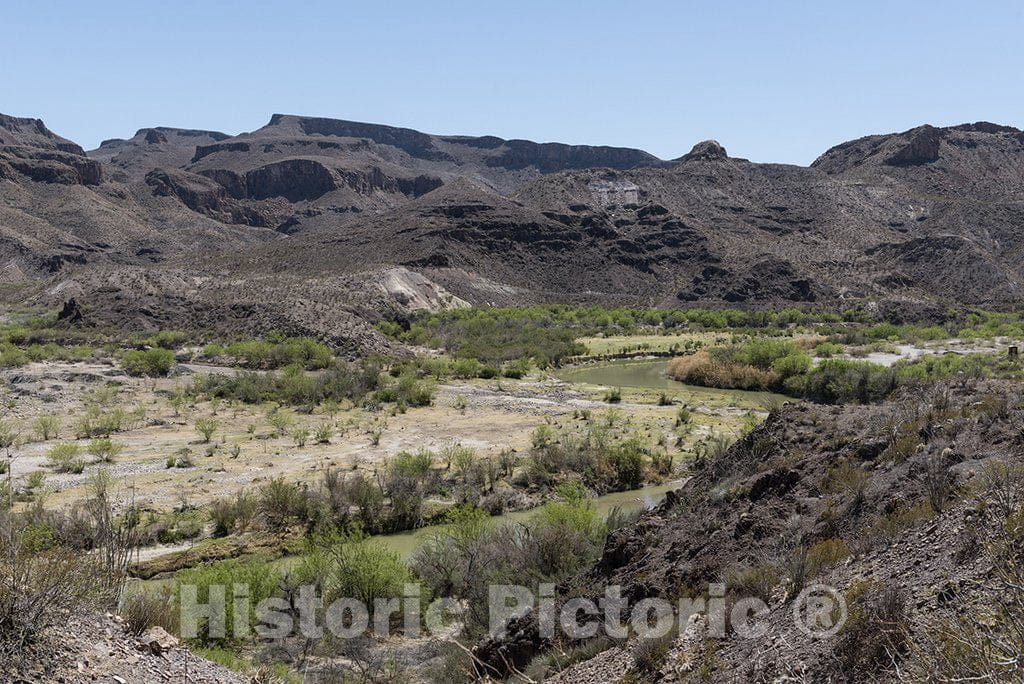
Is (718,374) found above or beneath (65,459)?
above

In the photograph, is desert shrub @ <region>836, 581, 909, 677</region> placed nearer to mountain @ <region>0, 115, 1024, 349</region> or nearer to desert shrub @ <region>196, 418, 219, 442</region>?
desert shrub @ <region>196, 418, 219, 442</region>

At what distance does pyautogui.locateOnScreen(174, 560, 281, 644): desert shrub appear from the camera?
38.2ft

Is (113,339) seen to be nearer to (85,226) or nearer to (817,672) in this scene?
(817,672)

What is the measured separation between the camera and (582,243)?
369ft

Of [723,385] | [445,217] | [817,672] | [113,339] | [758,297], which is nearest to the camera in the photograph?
[817,672]

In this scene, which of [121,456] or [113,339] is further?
[113,339]

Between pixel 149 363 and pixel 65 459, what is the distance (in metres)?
23.2

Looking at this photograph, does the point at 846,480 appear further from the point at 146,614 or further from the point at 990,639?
the point at 146,614

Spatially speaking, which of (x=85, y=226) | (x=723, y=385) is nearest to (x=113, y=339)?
(x=723, y=385)

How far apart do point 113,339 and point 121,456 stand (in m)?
40.9

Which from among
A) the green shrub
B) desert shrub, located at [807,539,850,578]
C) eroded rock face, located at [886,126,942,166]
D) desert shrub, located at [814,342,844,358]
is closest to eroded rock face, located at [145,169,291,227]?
eroded rock face, located at [886,126,942,166]

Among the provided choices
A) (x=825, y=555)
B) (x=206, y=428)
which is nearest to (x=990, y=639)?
(x=825, y=555)

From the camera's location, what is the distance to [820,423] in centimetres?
1488

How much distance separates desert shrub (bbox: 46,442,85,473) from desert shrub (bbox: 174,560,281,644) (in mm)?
11810
